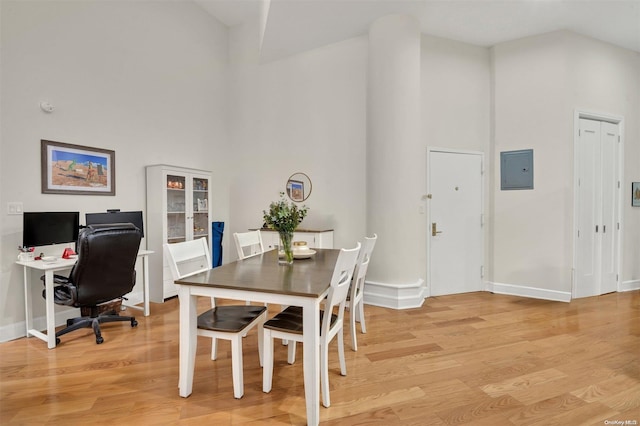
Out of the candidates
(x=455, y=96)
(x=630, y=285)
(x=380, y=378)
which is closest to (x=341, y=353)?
(x=380, y=378)

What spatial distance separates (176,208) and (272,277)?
9.36ft

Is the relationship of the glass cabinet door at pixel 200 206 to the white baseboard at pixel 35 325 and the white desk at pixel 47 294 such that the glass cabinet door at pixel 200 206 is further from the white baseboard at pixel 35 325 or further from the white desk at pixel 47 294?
the white desk at pixel 47 294

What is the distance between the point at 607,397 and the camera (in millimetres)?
2010

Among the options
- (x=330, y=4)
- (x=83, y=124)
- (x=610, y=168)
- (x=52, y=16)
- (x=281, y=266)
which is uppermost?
(x=330, y=4)

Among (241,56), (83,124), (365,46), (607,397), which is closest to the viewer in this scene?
(607,397)

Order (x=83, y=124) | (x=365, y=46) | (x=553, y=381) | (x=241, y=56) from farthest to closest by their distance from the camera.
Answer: (x=241, y=56)
(x=365, y=46)
(x=83, y=124)
(x=553, y=381)

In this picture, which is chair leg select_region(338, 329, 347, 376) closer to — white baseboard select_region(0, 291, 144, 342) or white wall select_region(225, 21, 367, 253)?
white wall select_region(225, 21, 367, 253)

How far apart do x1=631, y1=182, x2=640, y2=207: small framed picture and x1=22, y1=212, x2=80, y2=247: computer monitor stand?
23.2 feet

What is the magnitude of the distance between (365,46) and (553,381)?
403cm

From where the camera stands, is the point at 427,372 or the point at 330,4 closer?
the point at 427,372

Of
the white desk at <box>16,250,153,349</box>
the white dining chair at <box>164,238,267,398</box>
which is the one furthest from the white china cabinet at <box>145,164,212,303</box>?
the white dining chair at <box>164,238,267,398</box>

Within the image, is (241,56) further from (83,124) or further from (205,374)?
(205,374)

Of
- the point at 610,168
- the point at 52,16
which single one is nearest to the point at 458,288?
the point at 610,168

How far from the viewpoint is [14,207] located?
292cm
